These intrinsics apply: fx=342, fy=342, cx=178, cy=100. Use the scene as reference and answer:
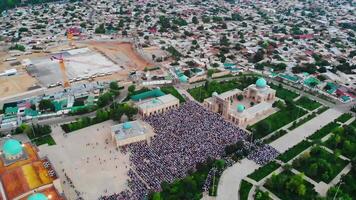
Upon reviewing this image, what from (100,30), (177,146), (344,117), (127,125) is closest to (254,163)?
(177,146)

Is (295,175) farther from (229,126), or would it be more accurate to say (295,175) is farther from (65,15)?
(65,15)

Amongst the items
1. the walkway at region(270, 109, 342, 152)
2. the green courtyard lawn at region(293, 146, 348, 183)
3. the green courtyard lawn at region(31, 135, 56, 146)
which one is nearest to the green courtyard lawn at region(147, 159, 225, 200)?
the green courtyard lawn at region(293, 146, 348, 183)

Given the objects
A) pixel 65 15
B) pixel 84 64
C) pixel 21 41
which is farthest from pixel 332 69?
pixel 65 15

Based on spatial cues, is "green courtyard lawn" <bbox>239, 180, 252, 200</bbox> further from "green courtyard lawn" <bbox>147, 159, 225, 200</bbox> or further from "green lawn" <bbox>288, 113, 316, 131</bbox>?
"green lawn" <bbox>288, 113, 316, 131</bbox>

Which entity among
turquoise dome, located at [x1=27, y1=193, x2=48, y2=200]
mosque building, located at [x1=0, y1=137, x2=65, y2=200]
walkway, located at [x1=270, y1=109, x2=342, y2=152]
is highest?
turquoise dome, located at [x1=27, y1=193, x2=48, y2=200]

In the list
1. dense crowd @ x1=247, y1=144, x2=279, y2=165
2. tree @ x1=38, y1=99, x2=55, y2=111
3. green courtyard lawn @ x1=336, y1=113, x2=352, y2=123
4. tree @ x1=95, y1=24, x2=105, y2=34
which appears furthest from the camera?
tree @ x1=95, y1=24, x2=105, y2=34

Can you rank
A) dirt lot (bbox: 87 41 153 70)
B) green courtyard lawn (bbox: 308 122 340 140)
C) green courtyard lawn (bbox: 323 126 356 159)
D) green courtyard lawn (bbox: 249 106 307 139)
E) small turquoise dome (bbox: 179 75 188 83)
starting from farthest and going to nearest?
dirt lot (bbox: 87 41 153 70), small turquoise dome (bbox: 179 75 188 83), green courtyard lawn (bbox: 249 106 307 139), green courtyard lawn (bbox: 308 122 340 140), green courtyard lawn (bbox: 323 126 356 159)
